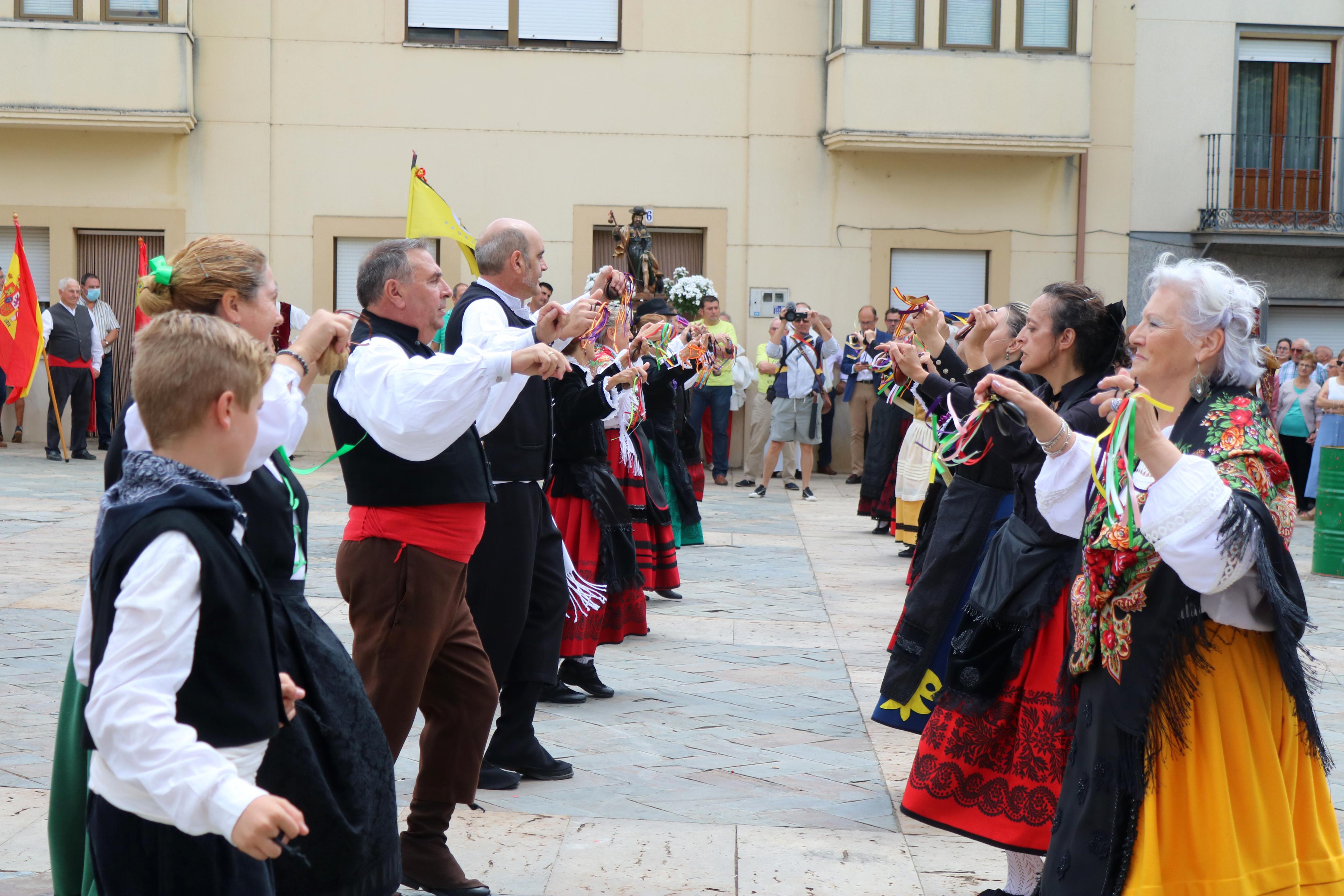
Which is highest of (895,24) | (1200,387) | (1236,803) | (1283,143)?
(895,24)

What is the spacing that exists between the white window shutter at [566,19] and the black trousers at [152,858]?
14.8 meters

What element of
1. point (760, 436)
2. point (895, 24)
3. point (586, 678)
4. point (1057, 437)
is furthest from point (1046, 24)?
point (1057, 437)

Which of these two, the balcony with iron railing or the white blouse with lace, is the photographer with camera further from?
the white blouse with lace

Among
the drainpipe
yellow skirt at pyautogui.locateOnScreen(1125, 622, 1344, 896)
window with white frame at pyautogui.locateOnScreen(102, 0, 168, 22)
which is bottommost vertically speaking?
yellow skirt at pyautogui.locateOnScreen(1125, 622, 1344, 896)

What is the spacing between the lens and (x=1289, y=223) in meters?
16.6

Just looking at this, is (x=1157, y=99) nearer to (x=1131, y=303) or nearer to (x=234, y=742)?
(x=1131, y=303)

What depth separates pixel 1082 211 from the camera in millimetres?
16266

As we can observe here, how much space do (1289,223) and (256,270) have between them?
16.4 m

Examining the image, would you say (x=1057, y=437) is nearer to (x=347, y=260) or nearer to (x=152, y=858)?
(x=152, y=858)

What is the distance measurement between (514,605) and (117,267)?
1339 cm

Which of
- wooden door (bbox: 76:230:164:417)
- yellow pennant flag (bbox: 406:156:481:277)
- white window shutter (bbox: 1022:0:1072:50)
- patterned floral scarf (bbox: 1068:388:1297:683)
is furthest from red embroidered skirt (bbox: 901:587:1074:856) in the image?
wooden door (bbox: 76:230:164:417)

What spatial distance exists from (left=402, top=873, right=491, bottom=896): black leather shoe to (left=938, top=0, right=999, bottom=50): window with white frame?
46.0ft

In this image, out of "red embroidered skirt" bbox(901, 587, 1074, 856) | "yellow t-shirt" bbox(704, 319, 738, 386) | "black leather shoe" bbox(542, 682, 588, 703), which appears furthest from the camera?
"yellow t-shirt" bbox(704, 319, 738, 386)

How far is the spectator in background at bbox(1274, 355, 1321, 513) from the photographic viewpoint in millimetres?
13633
